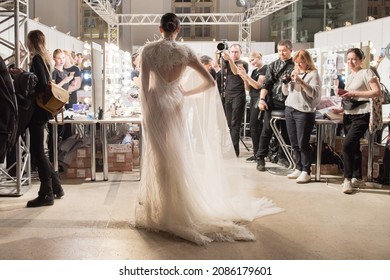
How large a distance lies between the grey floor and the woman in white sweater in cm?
43

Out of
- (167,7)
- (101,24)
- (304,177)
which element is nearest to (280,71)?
(304,177)

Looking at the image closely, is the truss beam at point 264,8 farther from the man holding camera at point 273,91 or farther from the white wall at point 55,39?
the man holding camera at point 273,91

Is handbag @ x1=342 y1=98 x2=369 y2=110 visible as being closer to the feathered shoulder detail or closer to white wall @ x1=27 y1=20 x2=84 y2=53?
the feathered shoulder detail

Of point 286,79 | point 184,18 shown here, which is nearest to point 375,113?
point 286,79

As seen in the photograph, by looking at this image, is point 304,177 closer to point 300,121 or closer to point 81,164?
point 300,121

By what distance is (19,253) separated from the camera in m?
2.96

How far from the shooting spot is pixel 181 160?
3246 mm

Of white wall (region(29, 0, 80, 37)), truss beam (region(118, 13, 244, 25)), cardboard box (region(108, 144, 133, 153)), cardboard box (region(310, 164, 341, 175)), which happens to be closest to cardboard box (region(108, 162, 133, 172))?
cardboard box (region(108, 144, 133, 153))

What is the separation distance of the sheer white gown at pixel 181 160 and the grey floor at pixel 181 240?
13cm

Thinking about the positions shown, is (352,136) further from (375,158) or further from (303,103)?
(375,158)

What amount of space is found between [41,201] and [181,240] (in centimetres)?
147

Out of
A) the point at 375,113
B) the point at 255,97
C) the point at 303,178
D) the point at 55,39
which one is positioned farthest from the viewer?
the point at 55,39

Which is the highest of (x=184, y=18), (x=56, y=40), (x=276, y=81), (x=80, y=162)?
(x=184, y=18)

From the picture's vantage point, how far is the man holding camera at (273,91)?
17.8 feet
